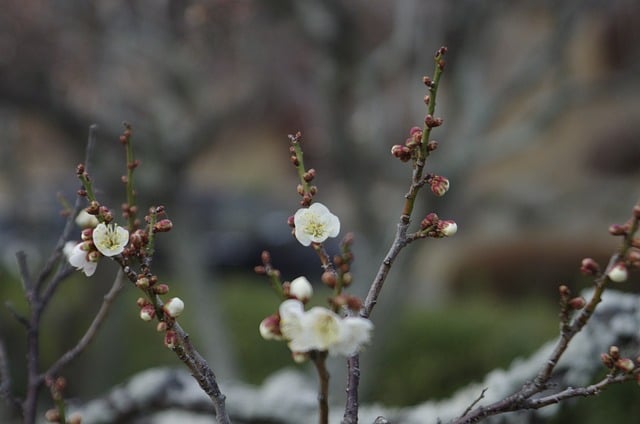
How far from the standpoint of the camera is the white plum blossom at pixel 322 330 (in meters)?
0.82

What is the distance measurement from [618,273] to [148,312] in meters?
0.64

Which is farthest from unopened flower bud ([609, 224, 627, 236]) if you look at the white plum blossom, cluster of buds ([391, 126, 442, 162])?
the white plum blossom

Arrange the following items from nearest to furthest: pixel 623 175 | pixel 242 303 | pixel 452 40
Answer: pixel 452 40
pixel 242 303
pixel 623 175

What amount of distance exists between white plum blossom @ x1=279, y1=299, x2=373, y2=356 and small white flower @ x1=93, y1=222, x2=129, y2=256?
1.01 ft

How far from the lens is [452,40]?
3.71 meters

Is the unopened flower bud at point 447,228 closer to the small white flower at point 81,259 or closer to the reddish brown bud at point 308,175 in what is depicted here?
the reddish brown bud at point 308,175

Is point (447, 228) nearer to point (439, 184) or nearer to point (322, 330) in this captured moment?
point (439, 184)

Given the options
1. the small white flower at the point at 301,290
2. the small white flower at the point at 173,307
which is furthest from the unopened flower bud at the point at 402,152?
the small white flower at the point at 173,307

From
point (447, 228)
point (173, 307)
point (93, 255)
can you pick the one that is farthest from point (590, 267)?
point (93, 255)

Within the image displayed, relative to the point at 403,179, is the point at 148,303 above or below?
below

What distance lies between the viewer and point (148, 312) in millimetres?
1011

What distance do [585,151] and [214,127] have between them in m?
14.0

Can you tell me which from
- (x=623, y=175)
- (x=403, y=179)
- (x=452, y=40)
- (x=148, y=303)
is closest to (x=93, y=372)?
(x=403, y=179)

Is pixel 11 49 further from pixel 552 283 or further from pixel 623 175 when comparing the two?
pixel 623 175
